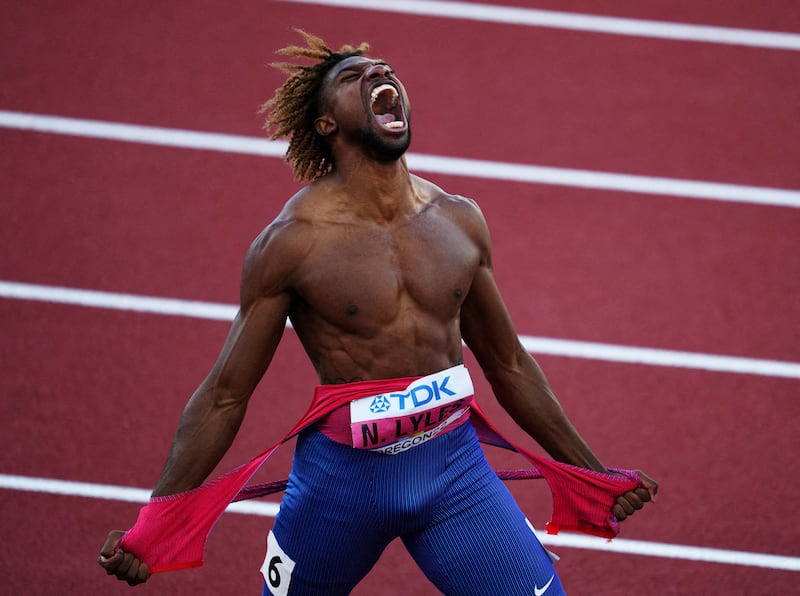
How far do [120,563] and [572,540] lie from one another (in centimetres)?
218

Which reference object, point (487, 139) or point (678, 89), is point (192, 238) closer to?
point (487, 139)

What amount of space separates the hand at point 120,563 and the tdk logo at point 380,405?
66cm

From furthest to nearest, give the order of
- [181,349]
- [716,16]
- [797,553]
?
[716,16] → [181,349] → [797,553]

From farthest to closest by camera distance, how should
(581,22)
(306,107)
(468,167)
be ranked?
(581,22), (468,167), (306,107)

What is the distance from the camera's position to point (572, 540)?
468 centimetres

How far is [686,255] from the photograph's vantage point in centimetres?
566

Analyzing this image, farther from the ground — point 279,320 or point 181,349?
point 279,320

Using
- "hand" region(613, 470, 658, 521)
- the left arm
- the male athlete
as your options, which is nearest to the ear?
the male athlete

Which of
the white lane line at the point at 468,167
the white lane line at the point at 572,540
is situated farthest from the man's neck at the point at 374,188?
the white lane line at the point at 468,167

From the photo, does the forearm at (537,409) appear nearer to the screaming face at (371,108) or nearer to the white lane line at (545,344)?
the screaming face at (371,108)

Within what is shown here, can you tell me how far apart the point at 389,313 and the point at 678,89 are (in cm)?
364

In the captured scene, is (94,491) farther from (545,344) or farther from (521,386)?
(521,386)

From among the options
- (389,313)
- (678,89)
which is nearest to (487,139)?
(678,89)

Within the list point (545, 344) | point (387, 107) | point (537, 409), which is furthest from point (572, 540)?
point (387, 107)
